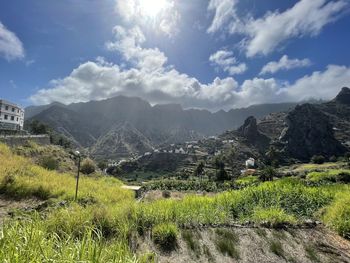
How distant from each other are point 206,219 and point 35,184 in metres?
9.73

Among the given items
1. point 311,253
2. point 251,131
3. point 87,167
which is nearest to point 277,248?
point 311,253

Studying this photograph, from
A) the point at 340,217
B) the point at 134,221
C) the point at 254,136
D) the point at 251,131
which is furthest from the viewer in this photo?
the point at 251,131

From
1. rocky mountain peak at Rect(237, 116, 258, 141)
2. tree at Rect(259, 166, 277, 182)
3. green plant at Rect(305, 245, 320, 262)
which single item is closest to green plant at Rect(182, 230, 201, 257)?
green plant at Rect(305, 245, 320, 262)

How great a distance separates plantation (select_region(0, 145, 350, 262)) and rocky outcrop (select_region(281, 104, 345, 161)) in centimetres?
12794

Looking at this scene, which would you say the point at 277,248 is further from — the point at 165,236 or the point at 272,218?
the point at 165,236

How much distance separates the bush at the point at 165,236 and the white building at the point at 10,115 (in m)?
55.0

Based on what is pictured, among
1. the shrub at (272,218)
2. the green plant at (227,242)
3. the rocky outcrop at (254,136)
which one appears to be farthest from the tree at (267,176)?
the rocky outcrop at (254,136)

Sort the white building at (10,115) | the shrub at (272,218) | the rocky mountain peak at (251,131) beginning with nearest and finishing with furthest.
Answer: the shrub at (272,218) → the white building at (10,115) → the rocky mountain peak at (251,131)

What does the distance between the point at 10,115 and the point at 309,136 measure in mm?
129275

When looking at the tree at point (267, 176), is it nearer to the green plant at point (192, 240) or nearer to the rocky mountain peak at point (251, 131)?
the green plant at point (192, 240)

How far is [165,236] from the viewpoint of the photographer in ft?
19.9

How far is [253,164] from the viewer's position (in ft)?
345

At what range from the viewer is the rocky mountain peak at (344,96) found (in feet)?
569

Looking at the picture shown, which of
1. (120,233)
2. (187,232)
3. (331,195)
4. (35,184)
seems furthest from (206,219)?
(35,184)
